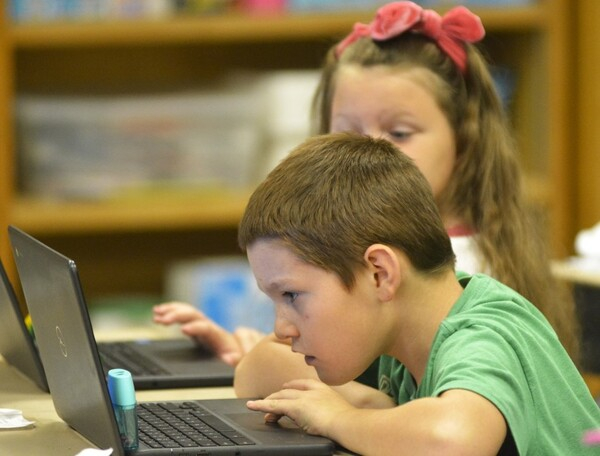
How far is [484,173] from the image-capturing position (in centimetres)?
182

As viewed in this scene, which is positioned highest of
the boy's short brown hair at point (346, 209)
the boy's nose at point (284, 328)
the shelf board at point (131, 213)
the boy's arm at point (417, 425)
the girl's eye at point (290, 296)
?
the boy's short brown hair at point (346, 209)

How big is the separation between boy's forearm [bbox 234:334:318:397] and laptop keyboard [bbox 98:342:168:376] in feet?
0.56

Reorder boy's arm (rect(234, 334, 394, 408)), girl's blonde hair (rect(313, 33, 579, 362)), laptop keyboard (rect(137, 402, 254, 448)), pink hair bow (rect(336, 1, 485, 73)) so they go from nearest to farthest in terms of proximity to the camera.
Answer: laptop keyboard (rect(137, 402, 254, 448)), boy's arm (rect(234, 334, 394, 408)), girl's blonde hair (rect(313, 33, 579, 362)), pink hair bow (rect(336, 1, 485, 73))

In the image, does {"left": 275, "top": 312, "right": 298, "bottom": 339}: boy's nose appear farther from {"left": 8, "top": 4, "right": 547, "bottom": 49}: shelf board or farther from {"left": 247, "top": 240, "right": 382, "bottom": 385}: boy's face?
{"left": 8, "top": 4, "right": 547, "bottom": 49}: shelf board

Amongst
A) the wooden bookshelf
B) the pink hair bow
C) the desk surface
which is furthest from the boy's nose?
the wooden bookshelf

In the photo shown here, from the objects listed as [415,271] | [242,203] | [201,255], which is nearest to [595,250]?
[242,203]

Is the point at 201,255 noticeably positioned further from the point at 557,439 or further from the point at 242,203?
the point at 557,439

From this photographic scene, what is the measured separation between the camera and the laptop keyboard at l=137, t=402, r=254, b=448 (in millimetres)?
1171

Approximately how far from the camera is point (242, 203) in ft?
10.3

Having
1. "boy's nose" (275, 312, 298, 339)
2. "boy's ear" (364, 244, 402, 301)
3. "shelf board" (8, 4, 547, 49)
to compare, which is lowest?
"boy's nose" (275, 312, 298, 339)

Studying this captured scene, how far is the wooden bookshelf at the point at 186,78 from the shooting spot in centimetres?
303

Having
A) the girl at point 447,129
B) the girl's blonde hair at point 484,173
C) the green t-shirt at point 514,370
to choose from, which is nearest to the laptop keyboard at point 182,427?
the green t-shirt at point 514,370

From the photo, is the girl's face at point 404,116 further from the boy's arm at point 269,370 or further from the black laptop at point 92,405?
the black laptop at point 92,405

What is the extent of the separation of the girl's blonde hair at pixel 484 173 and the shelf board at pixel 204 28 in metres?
1.16
